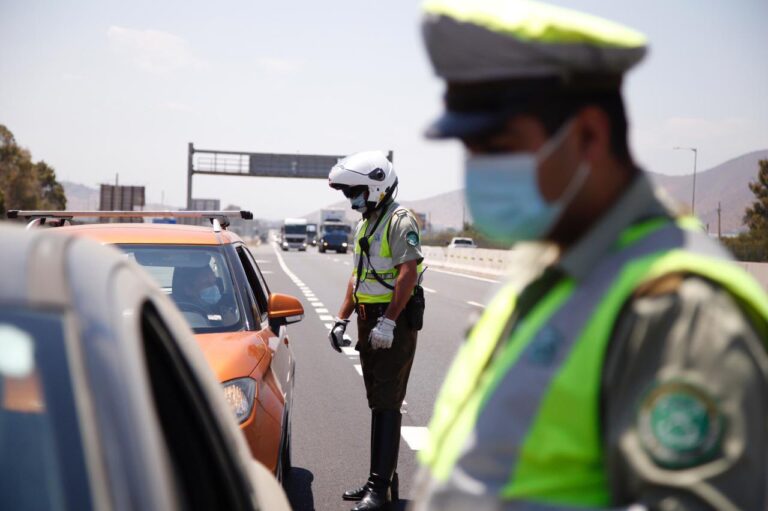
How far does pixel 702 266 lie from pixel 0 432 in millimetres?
1316

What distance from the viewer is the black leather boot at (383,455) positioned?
5.76m

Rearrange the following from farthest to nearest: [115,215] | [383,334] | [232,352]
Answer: [115,215] → [383,334] → [232,352]

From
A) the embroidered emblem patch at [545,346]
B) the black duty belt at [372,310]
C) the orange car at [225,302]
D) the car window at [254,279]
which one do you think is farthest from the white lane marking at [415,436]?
the embroidered emblem patch at [545,346]

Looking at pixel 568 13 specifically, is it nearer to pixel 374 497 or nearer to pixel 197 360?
pixel 197 360

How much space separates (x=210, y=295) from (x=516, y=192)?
15.2 ft

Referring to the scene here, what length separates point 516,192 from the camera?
170cm

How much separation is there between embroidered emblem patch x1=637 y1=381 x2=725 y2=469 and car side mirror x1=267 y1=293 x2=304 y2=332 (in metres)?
4.79

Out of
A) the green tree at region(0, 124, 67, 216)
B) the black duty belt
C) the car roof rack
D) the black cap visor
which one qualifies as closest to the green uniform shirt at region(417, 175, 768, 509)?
the black cap visor

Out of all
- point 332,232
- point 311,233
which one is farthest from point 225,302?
point 311,233

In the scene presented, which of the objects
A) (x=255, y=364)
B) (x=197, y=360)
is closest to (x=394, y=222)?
(x=255, y=364)

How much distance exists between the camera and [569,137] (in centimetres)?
165

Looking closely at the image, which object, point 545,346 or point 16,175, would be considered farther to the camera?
point 16,175

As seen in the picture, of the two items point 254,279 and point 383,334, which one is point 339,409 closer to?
point 254,279

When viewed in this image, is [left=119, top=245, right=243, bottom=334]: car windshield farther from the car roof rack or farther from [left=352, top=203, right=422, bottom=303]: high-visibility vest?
[left=352, top=203, right=422, bottom=303]: high-visibility vest
